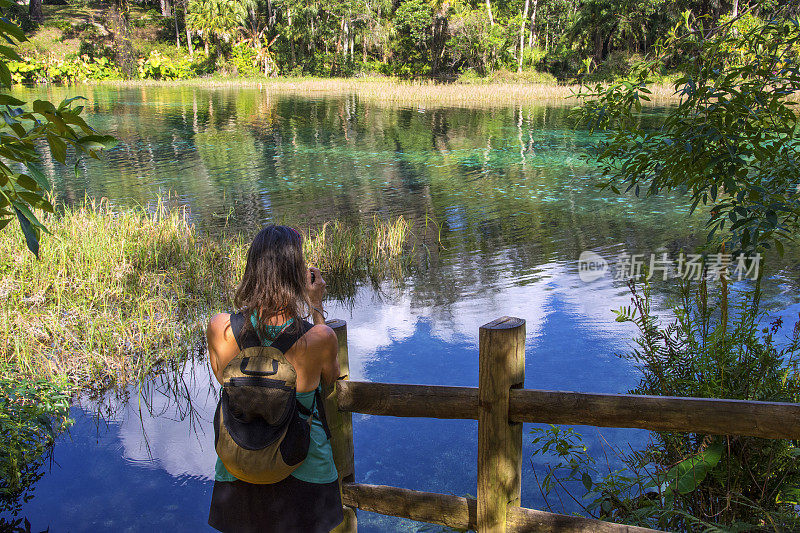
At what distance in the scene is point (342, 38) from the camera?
162 ft

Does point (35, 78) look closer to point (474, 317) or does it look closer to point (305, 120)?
point (305, 120)

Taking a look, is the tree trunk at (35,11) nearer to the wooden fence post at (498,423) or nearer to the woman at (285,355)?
the woman at (285,355)

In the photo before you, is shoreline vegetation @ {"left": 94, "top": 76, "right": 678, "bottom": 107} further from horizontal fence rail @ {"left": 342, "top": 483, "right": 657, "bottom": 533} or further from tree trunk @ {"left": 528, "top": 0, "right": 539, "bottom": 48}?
horizontal fence rail @ {"left": 342, "top": 483, "right": 657, "bottom": 533}

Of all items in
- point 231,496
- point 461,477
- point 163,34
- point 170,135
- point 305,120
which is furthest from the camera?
point 163,34

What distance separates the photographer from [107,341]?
517 centimetres

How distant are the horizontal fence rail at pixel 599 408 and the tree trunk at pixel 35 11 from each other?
5817 cm

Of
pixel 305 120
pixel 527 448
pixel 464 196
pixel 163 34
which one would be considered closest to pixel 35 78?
pixel 163 34

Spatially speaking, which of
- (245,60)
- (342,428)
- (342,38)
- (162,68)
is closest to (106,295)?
(342,428)

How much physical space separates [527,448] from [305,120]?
22094 mm

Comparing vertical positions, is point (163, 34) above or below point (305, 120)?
above

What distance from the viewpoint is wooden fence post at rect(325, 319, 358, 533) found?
255 cm

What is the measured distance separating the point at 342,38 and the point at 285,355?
50954 mm

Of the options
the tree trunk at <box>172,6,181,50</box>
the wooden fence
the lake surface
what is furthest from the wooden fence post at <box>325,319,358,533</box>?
the tree trunk at <box>172,6,181,50</box>

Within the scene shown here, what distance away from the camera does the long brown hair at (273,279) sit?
6.72 ft
